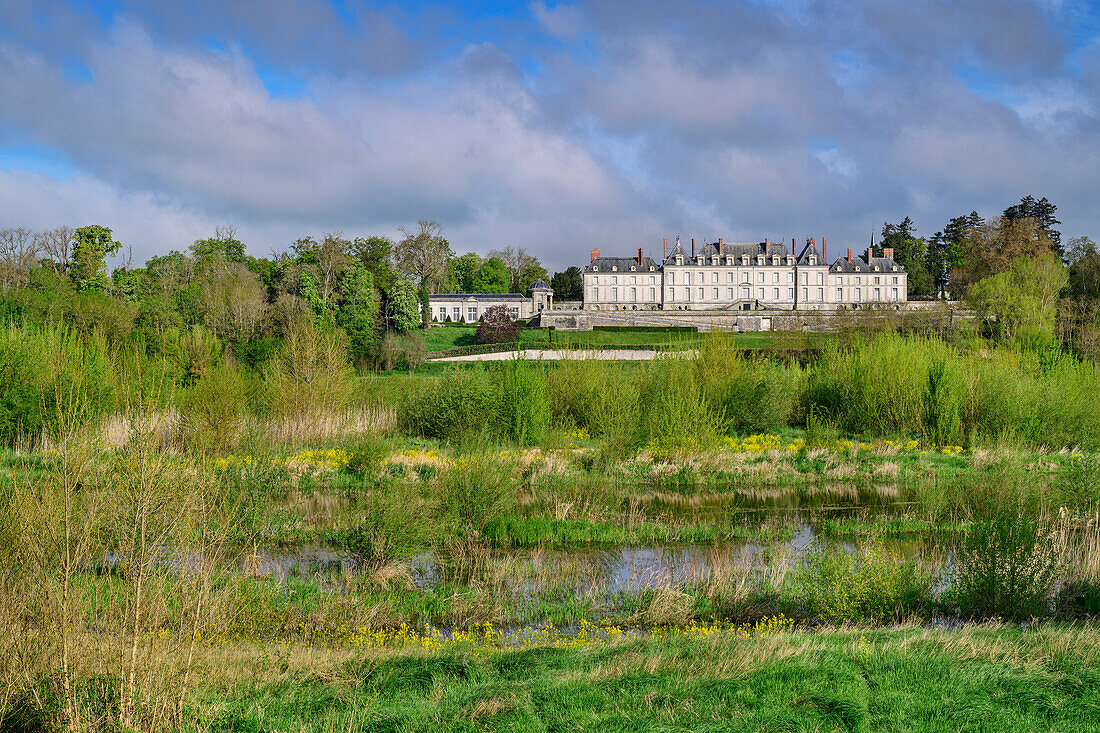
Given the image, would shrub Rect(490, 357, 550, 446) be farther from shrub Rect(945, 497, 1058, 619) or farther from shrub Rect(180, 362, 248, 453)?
shrub Rect(945, 497, 1058, 619)

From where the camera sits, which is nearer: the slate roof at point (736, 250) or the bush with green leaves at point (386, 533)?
the bush with green leaves at point (386, 533)

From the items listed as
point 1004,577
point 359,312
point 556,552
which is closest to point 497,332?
point 359,312

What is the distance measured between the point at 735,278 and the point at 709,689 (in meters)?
68.1

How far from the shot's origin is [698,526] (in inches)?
480

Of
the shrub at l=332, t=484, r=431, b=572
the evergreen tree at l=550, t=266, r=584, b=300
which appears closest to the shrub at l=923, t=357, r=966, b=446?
the shrub at l=332, t=484, r=431, b=572

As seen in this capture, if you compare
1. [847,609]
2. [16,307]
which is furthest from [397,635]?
[16,307]

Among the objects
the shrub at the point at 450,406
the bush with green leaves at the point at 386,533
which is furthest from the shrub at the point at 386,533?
the shrub at the point at 450,406

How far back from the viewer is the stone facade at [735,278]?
69438mm

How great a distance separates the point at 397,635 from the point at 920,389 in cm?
1629

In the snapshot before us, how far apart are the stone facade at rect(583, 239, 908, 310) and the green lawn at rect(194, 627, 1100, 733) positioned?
6330cm

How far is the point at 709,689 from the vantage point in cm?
541

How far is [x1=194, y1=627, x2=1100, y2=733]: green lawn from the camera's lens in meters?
4.96

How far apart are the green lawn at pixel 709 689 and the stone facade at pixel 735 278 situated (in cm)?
6330

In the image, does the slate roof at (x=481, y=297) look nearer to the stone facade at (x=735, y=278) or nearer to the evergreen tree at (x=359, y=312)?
the stone facade at (x=735, y=278)
